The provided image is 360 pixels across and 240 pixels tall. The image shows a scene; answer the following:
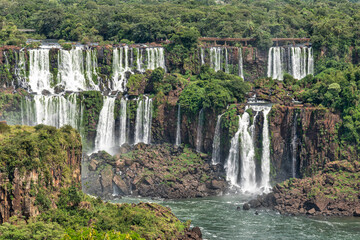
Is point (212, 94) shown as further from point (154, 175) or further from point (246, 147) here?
point (154, 175)

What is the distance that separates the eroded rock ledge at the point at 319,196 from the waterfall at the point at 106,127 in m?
20.6

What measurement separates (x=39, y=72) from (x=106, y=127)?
33.4 feet

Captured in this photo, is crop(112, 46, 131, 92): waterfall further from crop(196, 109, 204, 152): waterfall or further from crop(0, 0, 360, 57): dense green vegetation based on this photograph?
crop(196, 109, 204, 152): waterfall

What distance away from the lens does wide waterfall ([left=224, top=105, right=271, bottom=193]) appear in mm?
73938

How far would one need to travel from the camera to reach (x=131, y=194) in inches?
2817

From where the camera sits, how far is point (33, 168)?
4941 cm

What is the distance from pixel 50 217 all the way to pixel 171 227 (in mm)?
9735

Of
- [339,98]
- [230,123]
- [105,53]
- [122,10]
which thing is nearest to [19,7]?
[122,10]

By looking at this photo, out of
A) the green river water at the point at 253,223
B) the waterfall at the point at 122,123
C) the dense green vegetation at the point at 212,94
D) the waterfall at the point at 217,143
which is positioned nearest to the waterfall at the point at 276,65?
the dense green vegetation at the point at 212,94

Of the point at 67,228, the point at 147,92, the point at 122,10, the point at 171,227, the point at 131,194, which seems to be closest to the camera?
the point at 67,228

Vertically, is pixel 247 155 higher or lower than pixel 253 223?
higher

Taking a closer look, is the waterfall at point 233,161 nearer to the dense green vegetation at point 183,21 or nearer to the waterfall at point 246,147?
the waterfall at point 246,147

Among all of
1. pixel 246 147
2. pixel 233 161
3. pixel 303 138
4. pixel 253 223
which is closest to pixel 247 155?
pixel 246 147

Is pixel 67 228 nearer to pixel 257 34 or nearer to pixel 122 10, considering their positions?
pixel 257 34
